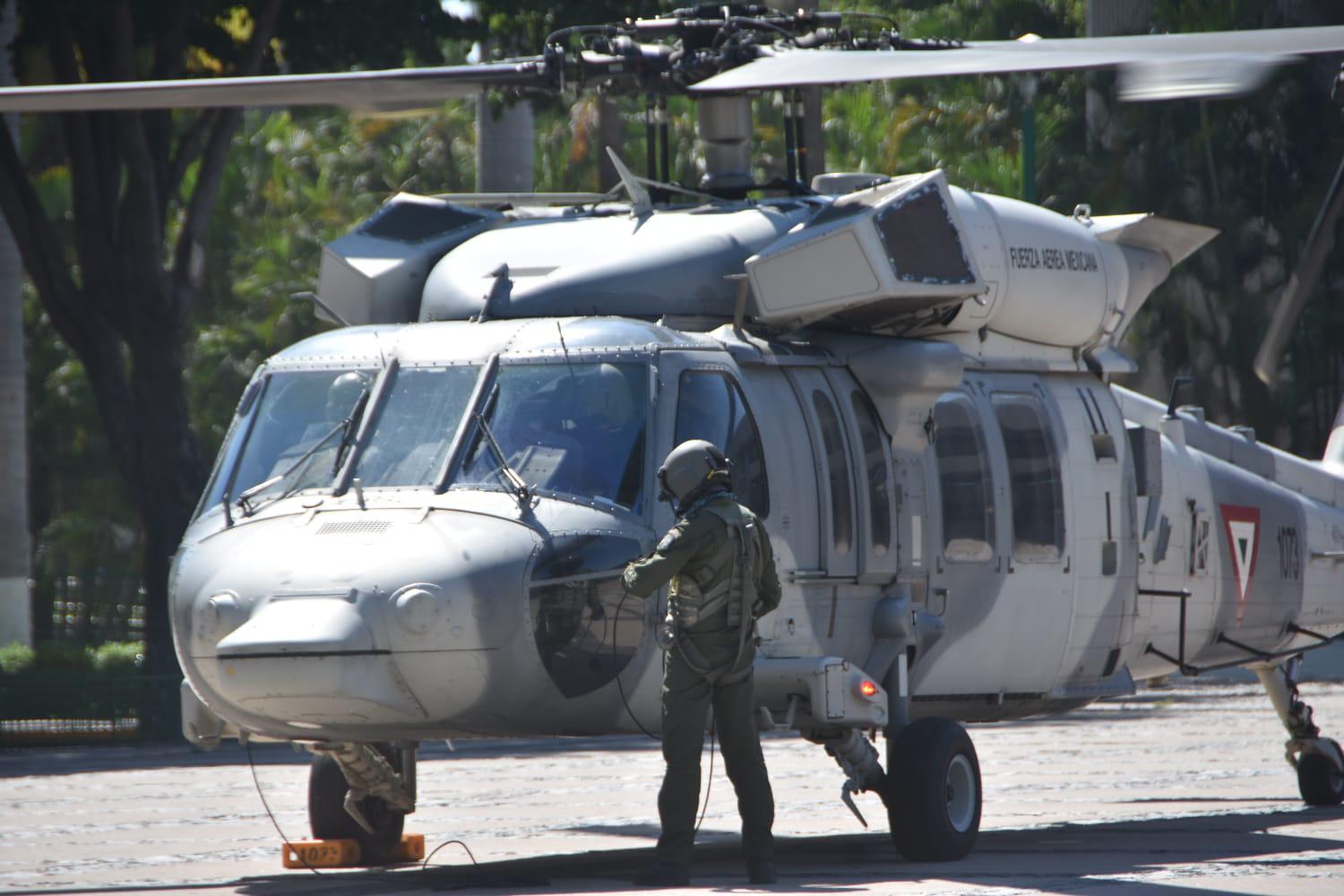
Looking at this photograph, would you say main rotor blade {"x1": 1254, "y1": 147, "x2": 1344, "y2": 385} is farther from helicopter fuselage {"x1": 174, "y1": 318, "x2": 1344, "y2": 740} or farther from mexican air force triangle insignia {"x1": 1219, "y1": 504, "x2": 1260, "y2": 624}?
mexican air force triangle insignia {"x1": 1219, "y1": 504, "x2": 1260, "y2": 624}

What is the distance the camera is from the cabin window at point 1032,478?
11.3m

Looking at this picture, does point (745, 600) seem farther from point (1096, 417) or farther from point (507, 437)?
point (1096, 417)

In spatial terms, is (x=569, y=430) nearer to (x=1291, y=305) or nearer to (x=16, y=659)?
(x=1291, y=305)

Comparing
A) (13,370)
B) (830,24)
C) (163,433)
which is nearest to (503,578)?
(830,24)

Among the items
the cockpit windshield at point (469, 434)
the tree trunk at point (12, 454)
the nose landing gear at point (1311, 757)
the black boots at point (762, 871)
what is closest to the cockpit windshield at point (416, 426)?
the cockpit windshield at point (469, 434)

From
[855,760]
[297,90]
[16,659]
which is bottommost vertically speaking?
[16,659]

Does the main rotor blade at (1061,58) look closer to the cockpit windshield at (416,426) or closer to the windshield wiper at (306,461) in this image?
the cockpit windshield at (416,426)

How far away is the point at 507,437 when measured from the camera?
9.46 m

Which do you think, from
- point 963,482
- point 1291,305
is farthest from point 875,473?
point 1291,305

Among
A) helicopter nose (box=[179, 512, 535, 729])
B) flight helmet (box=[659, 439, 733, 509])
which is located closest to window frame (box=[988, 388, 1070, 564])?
flight helmet (box=[659, 439, 733, 509])

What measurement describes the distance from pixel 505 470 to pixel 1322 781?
639 cm

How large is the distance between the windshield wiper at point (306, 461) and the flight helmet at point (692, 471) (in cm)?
156

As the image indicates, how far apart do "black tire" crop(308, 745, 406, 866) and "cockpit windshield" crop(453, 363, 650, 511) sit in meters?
2.21

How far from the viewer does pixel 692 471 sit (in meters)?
8.93
